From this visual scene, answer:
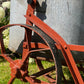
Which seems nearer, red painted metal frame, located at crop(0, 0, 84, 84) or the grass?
red painted metal frame, located at crop(0, 0, 84, 84)

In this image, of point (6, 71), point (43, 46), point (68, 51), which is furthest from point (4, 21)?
point (68, 51)

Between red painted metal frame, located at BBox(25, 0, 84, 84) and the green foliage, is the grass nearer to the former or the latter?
red painted metal frame, located at BBox(25, 0, 84, 84)

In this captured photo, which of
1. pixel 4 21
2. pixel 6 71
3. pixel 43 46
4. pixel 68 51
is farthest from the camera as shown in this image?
pixel 4 21

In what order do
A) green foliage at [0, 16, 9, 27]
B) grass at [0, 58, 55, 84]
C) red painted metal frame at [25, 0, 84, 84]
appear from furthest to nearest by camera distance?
green foliage at [0, 16, 9, 27] < grass at [0, 58, 55, 84] < red painted metal frame at [25, 0, 84, 84]

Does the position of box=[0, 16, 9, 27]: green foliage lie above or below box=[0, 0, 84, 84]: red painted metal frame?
above

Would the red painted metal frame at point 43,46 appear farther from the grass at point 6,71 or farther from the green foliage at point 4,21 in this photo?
the green foliage at point 4,21

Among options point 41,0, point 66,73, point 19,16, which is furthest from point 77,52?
point 66,73

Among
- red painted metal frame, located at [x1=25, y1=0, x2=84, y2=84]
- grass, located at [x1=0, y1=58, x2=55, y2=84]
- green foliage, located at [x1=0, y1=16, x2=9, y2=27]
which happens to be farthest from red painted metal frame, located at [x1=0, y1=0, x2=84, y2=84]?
green foliage, located at [x1=0, y1=16, x2=9, y2=27]

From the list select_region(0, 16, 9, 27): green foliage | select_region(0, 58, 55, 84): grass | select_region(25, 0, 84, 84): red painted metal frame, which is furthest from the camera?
select_region(0, 16, 9, 27): green foliage

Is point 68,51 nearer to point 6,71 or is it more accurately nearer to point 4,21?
point 6,71

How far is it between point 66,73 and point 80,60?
1416mm

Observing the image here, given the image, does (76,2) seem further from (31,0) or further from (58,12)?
(31,0)

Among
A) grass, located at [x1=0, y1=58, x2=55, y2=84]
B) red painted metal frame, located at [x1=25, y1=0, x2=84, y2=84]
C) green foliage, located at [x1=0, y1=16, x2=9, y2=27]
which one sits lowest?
grass, located at [x1=0, y1=58, x2=55, y2=84]

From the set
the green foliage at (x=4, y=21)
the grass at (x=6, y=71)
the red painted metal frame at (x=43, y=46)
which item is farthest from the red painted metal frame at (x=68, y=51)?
the green foliage at (x=4, y=21)
